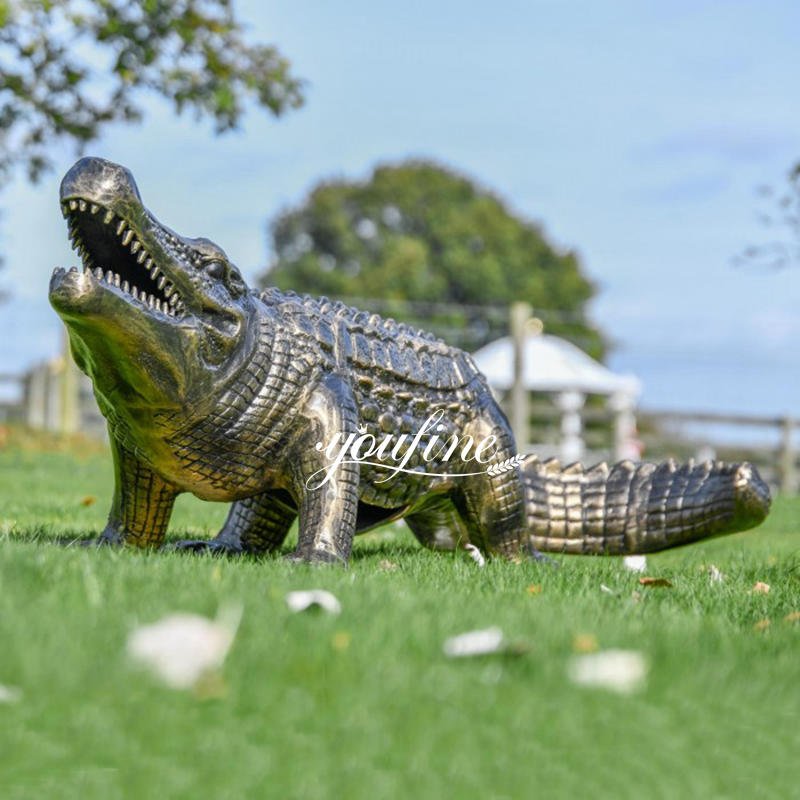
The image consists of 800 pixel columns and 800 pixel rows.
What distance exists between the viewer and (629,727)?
8.68ft

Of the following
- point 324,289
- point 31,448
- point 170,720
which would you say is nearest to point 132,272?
point 170,720

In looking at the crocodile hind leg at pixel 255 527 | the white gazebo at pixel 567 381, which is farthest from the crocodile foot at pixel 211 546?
the white gazebo at pixel 567 381

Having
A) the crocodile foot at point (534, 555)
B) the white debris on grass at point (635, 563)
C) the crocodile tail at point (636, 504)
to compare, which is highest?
the crocodile tail at point (636, 504)

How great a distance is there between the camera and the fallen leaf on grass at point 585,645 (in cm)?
297

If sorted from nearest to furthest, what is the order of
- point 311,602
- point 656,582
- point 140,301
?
point 311,602, point 140,301, point 656,582

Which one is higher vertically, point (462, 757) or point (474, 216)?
point (474, 216)

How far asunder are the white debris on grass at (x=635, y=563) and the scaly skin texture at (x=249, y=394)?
545mm

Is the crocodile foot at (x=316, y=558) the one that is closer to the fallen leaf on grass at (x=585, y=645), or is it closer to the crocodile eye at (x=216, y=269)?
the crocodile eye at (x=216, y=269)

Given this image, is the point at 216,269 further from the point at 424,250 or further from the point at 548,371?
the point at 424,250

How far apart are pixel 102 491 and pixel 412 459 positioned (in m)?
6.24

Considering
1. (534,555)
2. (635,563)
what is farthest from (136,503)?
(635,563)

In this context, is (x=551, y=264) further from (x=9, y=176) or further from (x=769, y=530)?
(x=769, y=530)

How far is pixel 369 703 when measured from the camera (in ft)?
8.32

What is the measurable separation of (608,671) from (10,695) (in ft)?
4.29
